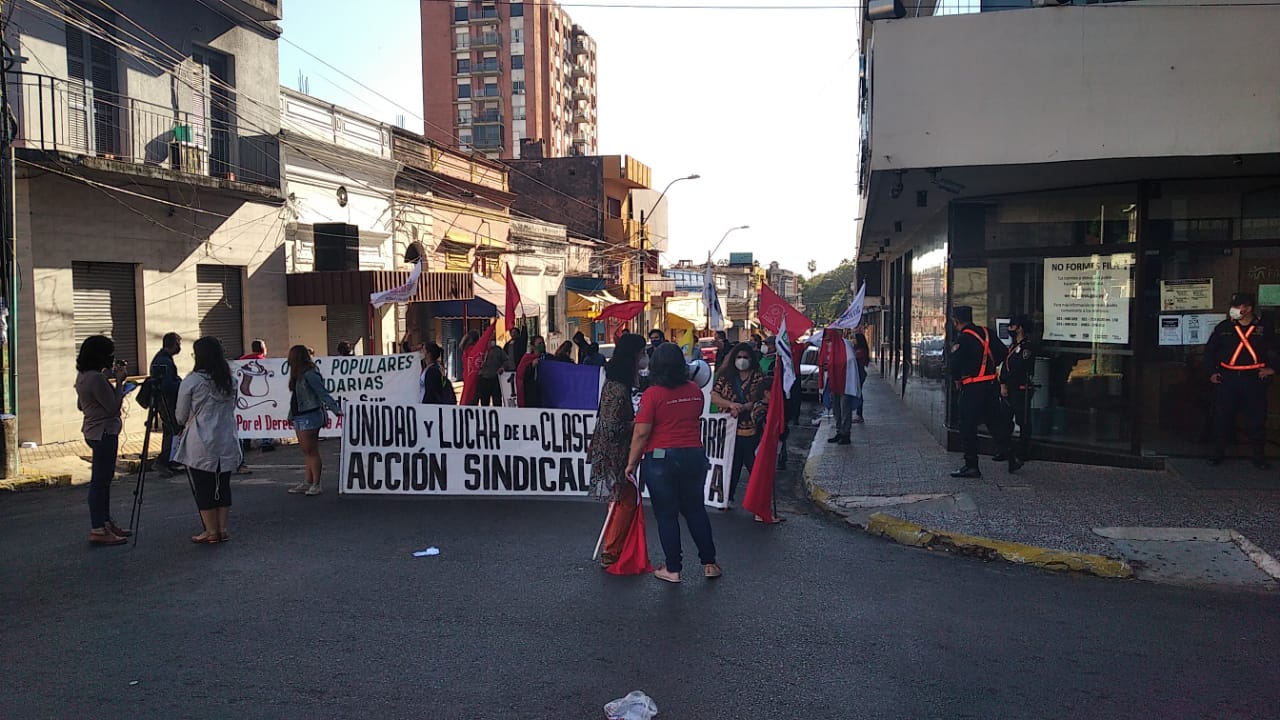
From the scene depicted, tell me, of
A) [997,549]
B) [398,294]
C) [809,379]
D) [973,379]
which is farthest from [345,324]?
[997,549]

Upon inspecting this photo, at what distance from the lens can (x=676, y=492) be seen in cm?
632

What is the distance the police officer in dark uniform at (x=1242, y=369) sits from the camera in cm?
977

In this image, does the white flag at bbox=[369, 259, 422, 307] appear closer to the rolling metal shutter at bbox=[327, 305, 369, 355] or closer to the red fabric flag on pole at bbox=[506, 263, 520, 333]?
the red fabric flag on pole at bbox=[506, 263, 520, 333]

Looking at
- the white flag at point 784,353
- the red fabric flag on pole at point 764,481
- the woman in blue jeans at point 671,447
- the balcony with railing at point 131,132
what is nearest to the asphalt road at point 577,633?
the woman in blue jeans at point 671,447

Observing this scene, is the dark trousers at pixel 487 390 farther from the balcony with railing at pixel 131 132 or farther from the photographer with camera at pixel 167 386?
the balcony with railing at pixel 131 132

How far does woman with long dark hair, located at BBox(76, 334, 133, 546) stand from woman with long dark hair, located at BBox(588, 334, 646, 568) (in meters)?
4.00

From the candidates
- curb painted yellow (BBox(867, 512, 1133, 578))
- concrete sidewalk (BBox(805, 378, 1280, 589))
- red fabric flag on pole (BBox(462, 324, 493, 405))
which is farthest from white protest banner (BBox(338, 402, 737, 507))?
red fabric flag on pole (BBox(462, 324, 493, 405))

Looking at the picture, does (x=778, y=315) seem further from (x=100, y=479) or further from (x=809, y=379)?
(x=809, y=379)

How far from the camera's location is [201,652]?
4.93 m

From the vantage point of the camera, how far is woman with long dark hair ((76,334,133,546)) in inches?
286

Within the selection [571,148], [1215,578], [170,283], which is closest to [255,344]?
[170,283]

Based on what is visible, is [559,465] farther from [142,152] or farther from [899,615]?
[142,152]

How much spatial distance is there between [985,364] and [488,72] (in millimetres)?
71675

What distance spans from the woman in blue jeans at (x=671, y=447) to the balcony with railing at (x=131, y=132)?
11.1 metres
